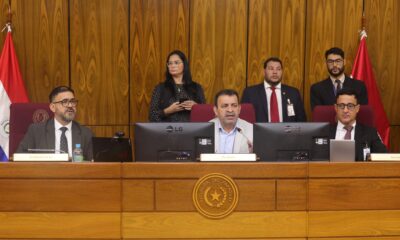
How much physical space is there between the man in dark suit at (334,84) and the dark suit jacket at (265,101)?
0.16 meters

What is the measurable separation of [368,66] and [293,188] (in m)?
2.80

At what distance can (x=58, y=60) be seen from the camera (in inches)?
211

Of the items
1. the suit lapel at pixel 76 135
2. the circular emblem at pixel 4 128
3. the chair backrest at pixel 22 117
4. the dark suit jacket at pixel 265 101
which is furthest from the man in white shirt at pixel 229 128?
the circular emblem at pixel 4 128

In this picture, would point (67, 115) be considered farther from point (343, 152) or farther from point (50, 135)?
point (343, 152)

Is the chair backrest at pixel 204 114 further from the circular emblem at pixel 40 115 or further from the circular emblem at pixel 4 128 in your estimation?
the circular emblem at pixel 4 128

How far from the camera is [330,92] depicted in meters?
4.79

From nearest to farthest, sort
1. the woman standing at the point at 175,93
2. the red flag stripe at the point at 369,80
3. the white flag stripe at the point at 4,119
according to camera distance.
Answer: the woman standing at the point at 175,93
the white flag stripe at the point at 4,119
the red flag stripe at the point at 369,80

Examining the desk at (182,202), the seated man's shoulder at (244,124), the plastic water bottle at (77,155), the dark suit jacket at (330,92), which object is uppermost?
the dark suit jacket at (330,92)

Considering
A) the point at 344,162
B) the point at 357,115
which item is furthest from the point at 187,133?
the point at 357,115

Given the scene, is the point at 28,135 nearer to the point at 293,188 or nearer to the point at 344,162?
the point at 293,188

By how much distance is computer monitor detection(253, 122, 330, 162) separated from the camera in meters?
3.06

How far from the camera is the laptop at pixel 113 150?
2990 millimetres

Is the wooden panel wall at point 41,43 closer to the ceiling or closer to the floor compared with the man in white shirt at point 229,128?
closer to the ceiling

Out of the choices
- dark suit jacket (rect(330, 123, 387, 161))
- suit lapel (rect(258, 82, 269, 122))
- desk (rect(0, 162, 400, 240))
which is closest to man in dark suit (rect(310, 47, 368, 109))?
suit lapel (rect(258, 82, 269, 122))
